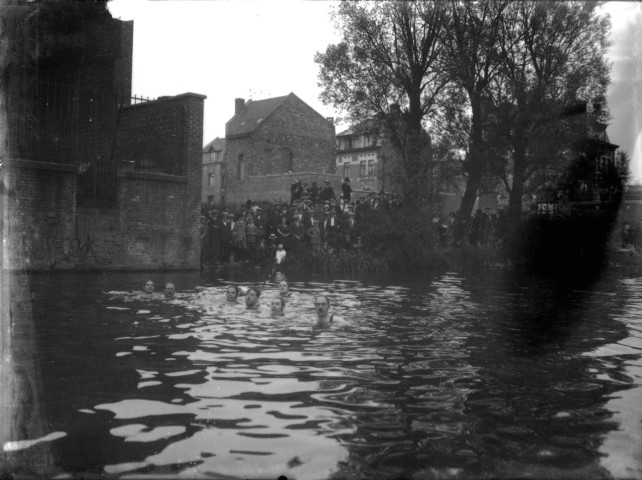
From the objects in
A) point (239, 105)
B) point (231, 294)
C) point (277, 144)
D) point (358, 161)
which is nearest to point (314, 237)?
point (231, 294)

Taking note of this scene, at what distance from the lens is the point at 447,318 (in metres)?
12.3

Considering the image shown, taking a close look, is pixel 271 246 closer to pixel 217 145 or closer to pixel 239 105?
pixel 239 105

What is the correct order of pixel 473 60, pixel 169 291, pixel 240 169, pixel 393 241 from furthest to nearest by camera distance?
1. pixel 240 169
2. pixel 473 60
3. pixel 393 241
4. pixel 169 291

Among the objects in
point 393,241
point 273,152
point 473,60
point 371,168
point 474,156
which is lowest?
point 393,241

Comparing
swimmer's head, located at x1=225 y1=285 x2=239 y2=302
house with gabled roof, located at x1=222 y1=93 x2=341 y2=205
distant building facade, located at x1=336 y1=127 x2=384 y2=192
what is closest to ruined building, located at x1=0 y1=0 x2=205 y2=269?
swimmer's head, located at x1=225 y1=285 x2=239 y2=302

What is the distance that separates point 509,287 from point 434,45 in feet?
49.5

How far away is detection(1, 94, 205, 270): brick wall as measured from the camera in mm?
18359

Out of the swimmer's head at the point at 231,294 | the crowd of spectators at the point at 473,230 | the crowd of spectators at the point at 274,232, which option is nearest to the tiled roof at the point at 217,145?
the crowd of spectators at the point at 473,230

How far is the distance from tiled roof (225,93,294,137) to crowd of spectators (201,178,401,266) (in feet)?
107

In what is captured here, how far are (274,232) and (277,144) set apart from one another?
33880 mm

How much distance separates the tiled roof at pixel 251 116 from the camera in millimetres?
58688

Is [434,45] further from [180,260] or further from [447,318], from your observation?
[447,318]

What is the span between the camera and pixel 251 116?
6112 cm

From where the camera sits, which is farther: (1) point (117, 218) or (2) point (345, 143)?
(2) point (345, 143)
